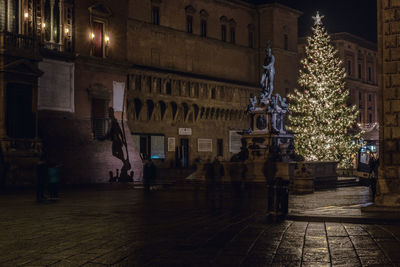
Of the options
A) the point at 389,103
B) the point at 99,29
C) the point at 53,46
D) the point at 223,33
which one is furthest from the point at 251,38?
the point at 389,103

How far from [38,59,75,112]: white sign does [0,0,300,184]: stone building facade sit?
0.19 feet

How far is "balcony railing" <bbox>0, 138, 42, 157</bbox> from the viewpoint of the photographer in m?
27.0

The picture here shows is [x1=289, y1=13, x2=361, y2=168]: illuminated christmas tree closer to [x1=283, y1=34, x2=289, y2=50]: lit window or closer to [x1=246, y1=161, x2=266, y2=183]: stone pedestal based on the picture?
[x1=246, y1=161, x2=266, y2=183]: stone pedestal

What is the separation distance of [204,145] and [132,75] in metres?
9.91

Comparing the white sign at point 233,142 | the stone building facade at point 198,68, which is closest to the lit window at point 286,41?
the stone building facade at point 198,68

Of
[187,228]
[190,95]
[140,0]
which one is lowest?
[187,228]

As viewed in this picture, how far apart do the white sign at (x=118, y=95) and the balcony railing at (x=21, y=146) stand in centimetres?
789

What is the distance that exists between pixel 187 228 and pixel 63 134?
869 inches

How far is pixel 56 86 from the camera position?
31.9 m

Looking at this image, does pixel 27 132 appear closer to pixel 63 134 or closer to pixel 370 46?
pixel 63 134

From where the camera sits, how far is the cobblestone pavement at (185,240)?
7.50 metres

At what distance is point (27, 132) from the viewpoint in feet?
93.7

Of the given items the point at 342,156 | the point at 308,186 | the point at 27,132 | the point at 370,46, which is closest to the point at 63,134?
the point at 27,132

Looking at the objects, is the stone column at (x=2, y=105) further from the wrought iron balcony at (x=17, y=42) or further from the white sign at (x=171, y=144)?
the white sign at (x=171, y=144)
